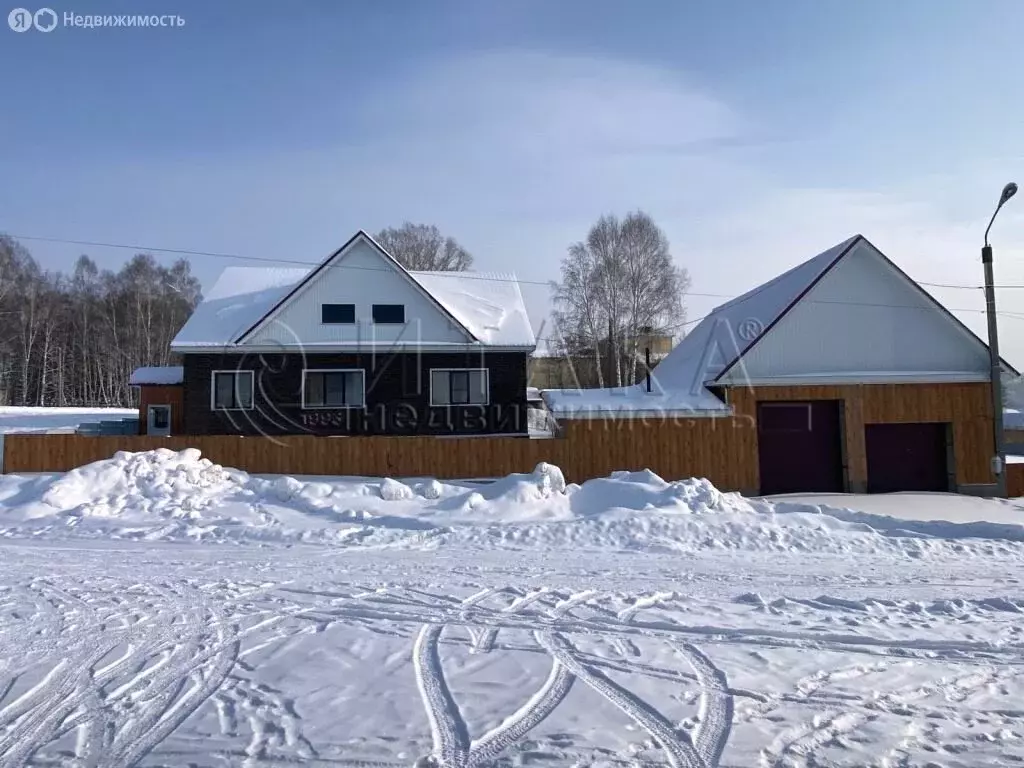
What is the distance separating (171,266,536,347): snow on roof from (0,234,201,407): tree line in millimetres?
22657

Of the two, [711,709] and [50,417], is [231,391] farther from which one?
[50,417]

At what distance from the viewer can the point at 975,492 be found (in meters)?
19.1

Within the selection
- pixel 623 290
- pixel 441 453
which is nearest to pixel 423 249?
pixel 623 290

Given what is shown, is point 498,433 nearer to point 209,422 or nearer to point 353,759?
point 209,422

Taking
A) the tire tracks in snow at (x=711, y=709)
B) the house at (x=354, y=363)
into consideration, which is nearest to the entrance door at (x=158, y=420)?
the house at (x=354, y=363)

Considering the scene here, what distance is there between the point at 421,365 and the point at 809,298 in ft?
39.3

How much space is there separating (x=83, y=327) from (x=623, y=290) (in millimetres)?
37735

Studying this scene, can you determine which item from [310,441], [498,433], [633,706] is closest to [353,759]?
[633,706]

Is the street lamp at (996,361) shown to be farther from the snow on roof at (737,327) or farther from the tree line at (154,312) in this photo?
the tree line at (154,312)

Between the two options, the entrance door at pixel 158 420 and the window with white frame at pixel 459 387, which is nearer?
the window with white frame at pixel 459 387

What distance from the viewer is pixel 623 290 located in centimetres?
3716

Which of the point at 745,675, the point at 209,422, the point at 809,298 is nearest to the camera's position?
the point at 745,675

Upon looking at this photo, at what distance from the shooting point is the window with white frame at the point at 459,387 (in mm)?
22234

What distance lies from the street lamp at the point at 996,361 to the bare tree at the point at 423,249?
36289 mm
